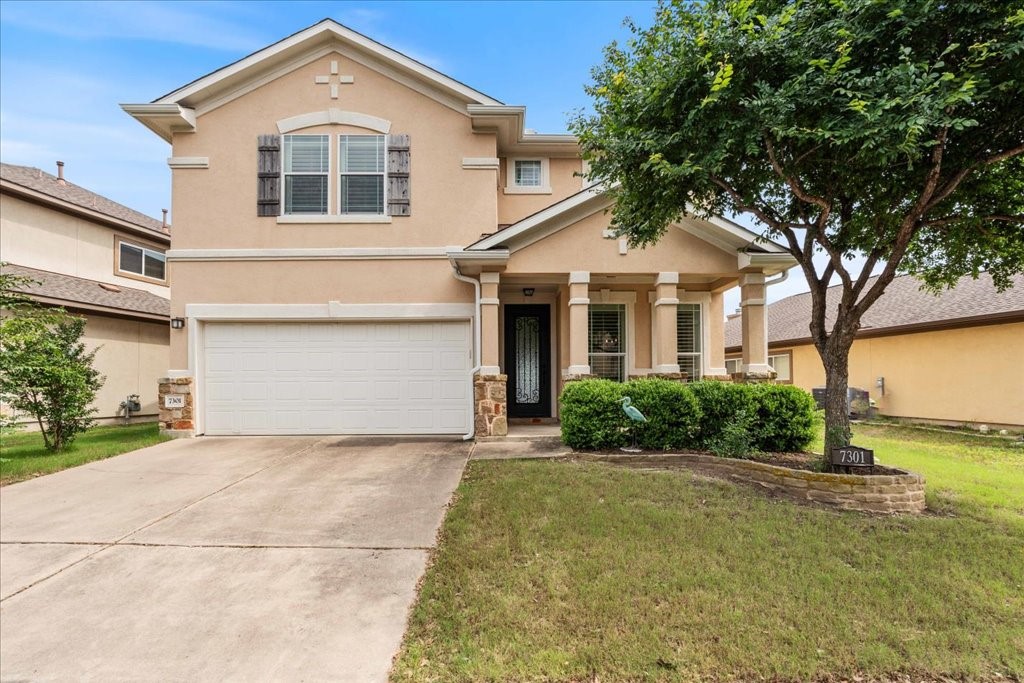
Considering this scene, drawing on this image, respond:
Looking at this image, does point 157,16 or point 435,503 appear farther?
point 157,16

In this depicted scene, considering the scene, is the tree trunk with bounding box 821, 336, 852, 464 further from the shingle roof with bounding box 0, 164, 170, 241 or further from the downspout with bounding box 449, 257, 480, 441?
the shingle roof with bounding box 0, 164, 170, 241

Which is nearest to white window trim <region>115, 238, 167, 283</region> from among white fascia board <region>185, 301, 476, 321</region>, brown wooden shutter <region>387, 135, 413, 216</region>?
white fascia board <region>185, 301, 476, 321</region>

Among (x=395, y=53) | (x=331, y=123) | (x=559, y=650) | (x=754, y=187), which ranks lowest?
(x=559, y=650)

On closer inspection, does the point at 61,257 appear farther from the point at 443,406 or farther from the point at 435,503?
the point at 435,503

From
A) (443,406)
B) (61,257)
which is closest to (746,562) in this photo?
(443,406)

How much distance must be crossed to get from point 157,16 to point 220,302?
5096 millimetres

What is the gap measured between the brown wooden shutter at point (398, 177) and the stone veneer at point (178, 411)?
200 inches

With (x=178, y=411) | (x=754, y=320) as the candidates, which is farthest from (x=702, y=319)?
(x=178, y=411)

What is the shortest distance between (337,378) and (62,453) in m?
4.21

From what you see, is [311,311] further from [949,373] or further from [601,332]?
[949,373]

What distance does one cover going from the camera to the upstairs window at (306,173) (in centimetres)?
973

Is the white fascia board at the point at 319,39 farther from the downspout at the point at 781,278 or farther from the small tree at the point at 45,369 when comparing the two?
the downspout at the point at 781,278

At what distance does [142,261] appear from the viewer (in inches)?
567

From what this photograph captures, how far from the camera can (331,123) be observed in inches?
383
